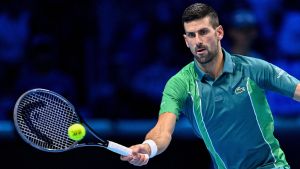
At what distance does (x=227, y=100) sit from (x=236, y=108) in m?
0.09

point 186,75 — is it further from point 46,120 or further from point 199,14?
point 46,120

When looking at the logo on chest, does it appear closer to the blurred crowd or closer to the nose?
the nose

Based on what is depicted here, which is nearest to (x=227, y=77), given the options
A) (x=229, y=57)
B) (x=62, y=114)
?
(x=229, y=57)

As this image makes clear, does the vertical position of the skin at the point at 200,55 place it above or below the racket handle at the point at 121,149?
above

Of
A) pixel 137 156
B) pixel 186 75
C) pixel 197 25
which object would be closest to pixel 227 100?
pixel 186 75

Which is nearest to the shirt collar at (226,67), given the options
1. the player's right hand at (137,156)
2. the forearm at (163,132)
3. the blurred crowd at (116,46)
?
the forearm at (163,132)

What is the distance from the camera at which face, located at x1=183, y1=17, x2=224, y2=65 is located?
16.4ft

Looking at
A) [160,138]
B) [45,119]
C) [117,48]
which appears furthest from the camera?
[117,48]

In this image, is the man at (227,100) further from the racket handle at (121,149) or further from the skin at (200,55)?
the racket handle at (121,149)

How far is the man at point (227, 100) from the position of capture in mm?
5043

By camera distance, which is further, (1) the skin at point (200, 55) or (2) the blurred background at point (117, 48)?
(2) the blurred background at point (117, 48)

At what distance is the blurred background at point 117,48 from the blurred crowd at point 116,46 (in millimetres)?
12

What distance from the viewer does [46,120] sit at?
5121 millimetres

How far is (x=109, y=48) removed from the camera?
843 cm
